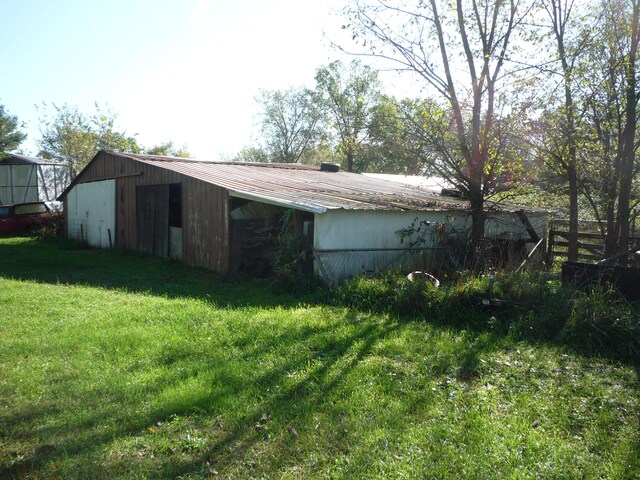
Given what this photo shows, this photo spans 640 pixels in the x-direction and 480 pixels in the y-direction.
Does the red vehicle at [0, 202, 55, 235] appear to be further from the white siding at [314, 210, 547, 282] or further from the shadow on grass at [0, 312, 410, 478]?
the shadow on grass at [0, 312, 410, 478]

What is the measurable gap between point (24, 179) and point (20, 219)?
717 centimetres

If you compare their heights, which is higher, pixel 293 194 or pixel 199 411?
pixel 293 194

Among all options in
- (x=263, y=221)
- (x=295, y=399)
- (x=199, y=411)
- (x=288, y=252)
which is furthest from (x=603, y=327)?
(x=263, y=221)

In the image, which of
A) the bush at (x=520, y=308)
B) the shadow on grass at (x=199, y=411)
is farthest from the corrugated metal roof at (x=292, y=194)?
the shadow on grass at (x=199, y=411)

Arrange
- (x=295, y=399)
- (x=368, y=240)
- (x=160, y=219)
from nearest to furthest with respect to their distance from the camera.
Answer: (x=295, y=399) < (x=368, y=240) < (x=160, y=219)

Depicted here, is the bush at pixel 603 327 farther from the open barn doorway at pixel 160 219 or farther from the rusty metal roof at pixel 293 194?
the open barn doorway at pixel 160 219

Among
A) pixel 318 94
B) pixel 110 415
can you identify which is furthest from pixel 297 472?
pixel 318 94

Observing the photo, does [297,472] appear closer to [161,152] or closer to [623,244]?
[623,244]

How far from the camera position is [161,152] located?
4741 cm

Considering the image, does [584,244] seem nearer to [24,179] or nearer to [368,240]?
[368,240]

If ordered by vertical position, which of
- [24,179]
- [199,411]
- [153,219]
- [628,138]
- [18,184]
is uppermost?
[628,138]

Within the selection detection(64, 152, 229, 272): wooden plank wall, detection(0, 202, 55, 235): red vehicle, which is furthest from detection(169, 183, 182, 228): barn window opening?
detection(0, 202, 55, 235): red vehicle

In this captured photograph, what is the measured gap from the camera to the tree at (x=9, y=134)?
143 ft

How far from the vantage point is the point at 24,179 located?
2744cm
